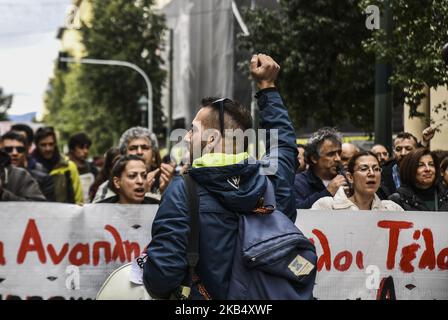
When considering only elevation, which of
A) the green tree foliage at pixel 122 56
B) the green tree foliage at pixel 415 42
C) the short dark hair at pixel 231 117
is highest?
the green tree foliage at pixel 122 56

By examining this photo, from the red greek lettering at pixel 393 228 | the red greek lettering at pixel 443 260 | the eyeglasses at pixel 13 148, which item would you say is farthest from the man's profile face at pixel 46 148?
the red greek lettering at pixel 443 260

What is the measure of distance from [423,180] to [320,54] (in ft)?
41.8

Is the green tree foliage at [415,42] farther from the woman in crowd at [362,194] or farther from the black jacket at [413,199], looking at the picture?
the woman in crowd at [362,194]

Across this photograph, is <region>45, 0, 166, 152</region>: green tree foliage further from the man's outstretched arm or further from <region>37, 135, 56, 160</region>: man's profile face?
the man's outstretched arm

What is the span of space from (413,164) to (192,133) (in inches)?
150

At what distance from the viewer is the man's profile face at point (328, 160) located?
6637 millimetres

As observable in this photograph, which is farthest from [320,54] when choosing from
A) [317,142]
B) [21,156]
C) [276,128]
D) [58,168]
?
[276,128]

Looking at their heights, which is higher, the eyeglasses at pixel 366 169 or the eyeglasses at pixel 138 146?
the eyeglasses at pixel 138 146

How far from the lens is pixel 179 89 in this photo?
40.7 metres

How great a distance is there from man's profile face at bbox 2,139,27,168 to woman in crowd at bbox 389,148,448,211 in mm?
3267

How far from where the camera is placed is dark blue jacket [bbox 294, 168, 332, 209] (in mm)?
6265

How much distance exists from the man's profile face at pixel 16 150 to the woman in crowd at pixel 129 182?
222 cm
